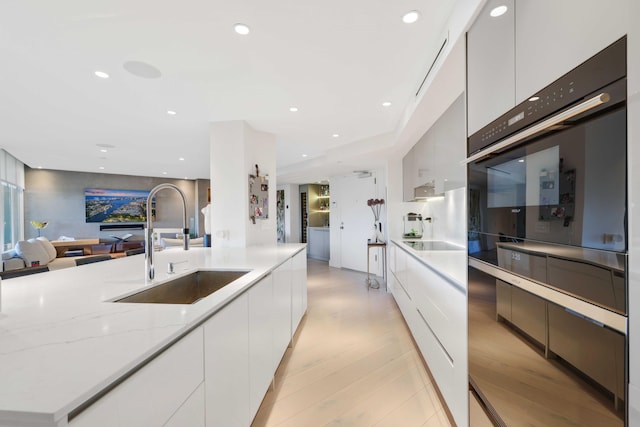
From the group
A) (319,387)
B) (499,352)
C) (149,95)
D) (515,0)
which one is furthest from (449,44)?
(149,95)

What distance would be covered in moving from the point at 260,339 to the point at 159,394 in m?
0.94

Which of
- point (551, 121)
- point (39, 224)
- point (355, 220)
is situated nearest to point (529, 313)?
point (551, 121)

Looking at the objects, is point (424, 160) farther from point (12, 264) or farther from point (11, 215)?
point (11, 215)

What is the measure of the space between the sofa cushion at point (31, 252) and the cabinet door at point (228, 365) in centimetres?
559

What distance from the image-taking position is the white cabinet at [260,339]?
1498mm

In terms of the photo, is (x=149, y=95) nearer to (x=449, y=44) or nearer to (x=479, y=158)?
(x=449, y=44)

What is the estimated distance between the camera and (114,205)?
8141mm

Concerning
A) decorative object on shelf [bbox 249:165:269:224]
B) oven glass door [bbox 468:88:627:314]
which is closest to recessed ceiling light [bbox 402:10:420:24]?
oven glass door [bbox 468:88:627:314]

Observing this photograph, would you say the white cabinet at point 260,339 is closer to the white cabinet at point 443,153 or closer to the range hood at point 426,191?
the white cabinet at point 443,153

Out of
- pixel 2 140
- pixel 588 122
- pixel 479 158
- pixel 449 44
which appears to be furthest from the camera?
pixel 2 140

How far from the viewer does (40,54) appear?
76.6 inches

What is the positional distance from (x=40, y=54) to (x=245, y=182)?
1.82 metres

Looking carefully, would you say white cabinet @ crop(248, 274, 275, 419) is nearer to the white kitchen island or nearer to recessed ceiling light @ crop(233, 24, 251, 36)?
the white kitchen island

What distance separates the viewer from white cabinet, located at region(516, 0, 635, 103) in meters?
0.62
